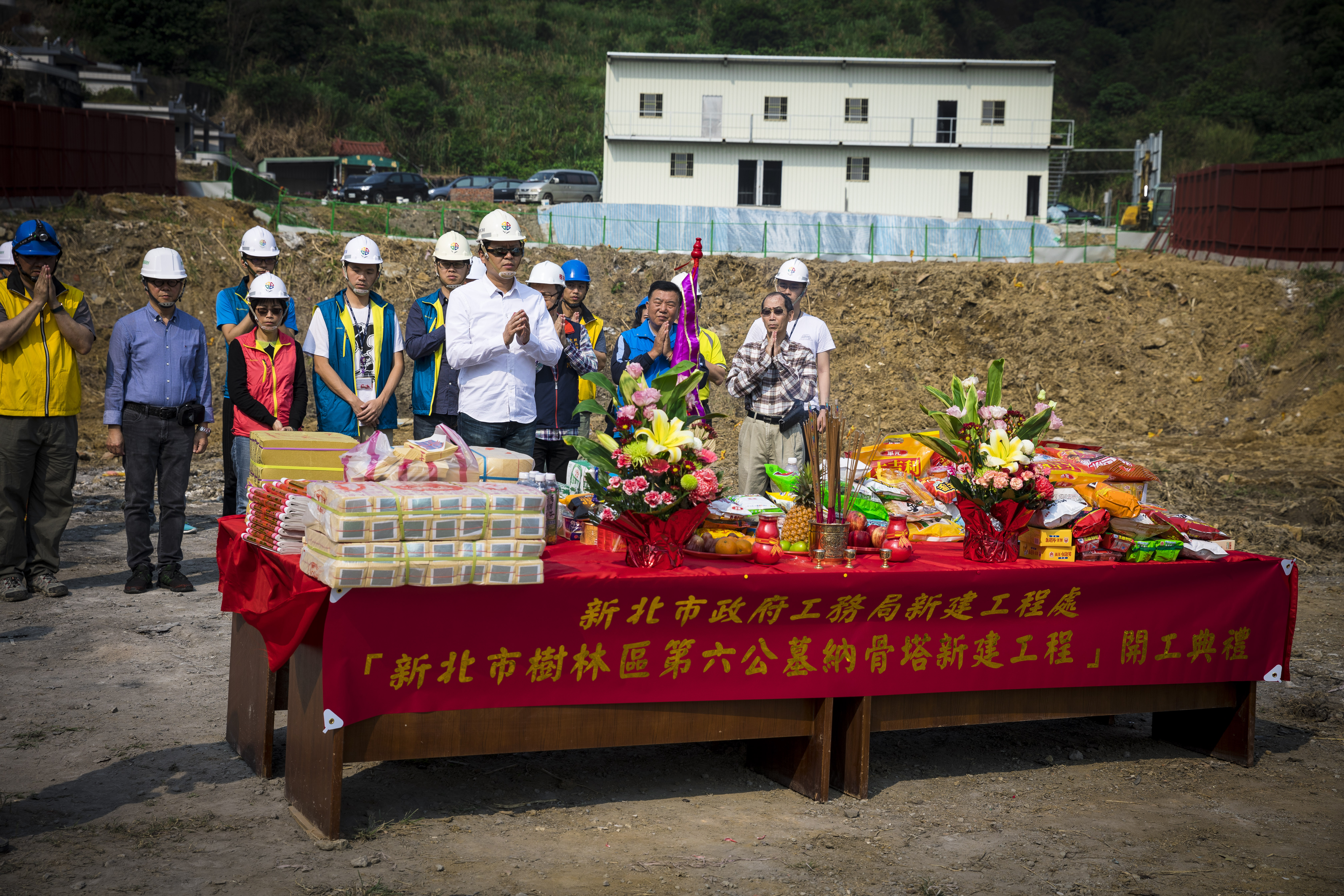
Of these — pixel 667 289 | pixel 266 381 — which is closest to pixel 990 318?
pixel 667 289

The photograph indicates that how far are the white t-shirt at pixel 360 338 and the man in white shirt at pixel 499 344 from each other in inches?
34.7

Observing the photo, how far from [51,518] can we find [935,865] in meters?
5.75

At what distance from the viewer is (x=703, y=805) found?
4387 millimetres

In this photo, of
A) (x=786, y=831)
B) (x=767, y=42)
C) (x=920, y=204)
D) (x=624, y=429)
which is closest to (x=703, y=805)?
(x=786, y=831)

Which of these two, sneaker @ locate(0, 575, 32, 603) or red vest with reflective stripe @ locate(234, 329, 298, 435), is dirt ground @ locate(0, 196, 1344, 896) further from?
red vest with reflective stripe @ locate(234, 329, 298, 435)

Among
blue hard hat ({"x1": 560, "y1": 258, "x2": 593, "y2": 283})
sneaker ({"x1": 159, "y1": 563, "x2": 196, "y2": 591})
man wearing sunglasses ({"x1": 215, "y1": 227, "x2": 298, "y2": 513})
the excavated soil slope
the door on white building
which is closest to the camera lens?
man wearing sunglasses ({"x1": 215, "y1": 227, "x2": 298, "y2": 513})

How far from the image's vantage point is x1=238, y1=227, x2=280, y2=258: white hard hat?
658 cm

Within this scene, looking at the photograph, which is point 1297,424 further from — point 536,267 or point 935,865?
point 935,865

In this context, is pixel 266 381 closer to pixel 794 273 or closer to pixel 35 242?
pixel 35 242

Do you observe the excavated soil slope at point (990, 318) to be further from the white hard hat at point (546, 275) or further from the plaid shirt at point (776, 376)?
the plaid shirt at point (776, 376)

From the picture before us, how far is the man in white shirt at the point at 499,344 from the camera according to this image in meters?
5.39

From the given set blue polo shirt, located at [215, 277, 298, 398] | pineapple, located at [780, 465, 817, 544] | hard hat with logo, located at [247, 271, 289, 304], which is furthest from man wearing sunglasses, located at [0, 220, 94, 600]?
pineapple, located at [780, 465, 817, 544]

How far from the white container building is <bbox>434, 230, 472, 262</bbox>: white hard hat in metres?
30.7

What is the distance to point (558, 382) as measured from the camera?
22.7ft
